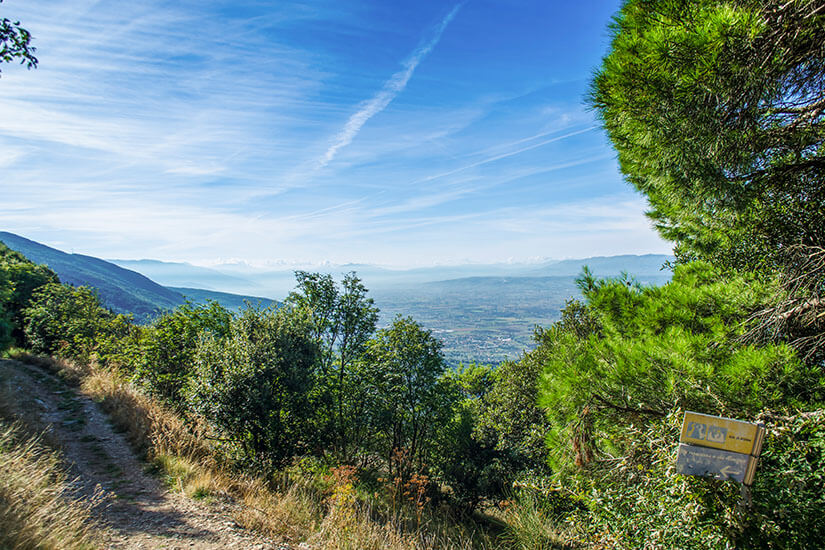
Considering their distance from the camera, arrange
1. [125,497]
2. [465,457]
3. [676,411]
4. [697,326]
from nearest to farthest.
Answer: [676,411] < [697,326] < [125,497] < [465,457]

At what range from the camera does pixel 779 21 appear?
2564 millimetres

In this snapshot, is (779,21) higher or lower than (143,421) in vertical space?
higher

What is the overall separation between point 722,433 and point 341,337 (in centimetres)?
1423

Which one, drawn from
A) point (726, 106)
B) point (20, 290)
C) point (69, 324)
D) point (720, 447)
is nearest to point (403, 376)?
point (720, 447)

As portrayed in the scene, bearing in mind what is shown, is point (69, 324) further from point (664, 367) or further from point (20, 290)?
point (664, 367)

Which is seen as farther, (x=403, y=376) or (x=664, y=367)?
(x=403, y=376)

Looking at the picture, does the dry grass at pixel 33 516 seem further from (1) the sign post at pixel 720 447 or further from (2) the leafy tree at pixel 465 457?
(2) the leafy tree at pixel 465 457

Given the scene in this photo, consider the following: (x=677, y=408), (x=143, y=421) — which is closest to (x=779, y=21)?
(x=677, y=408)

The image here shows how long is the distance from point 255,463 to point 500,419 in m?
11.6

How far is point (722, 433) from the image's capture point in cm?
256

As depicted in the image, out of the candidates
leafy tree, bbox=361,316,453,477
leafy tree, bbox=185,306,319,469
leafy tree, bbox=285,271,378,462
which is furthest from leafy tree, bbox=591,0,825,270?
leafy tree, bbox=361,316,453,477

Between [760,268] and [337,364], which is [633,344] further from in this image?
[337,364]

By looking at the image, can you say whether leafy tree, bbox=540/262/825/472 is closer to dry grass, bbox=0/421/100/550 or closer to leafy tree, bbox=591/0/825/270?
leafy tree, bbox=591/0/825/270

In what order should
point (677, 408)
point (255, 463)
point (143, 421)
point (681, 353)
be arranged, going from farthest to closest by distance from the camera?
point (143, 421) → point (255, 463) → point (681, 353) → point (677, 408)
